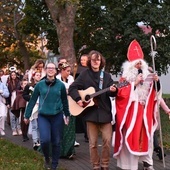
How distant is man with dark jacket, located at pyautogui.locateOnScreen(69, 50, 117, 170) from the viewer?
7.48 metres

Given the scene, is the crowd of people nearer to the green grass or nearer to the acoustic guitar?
the acoustic guitar

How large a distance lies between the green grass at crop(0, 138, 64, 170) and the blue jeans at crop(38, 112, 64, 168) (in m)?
0.42

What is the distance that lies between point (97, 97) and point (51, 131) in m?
1.03

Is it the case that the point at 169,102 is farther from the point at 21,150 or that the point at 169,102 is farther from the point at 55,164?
the point at 55,164

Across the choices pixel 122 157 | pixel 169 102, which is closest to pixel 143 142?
pixel 122 157

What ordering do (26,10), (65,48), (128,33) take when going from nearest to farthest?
(65,48)
(128,33)
(26,10)

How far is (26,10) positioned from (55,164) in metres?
16.1

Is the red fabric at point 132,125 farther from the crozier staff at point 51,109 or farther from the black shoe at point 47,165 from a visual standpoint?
the black shoe at point 47,165

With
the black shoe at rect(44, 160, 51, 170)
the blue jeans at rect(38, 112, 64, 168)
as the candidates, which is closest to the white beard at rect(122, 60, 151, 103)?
the blue jeans at rect(38, 112, 64, 168)

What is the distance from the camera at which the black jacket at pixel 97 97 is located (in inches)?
294

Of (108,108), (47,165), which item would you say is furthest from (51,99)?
(47,165)

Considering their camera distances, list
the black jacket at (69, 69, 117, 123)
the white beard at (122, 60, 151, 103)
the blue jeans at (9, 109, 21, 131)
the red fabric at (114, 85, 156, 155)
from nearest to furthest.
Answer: the black jacket at (69, 69, 117, 123) → the red fabric at (114, 85, 156, 155) → the white beard at (122, 60, 151, 103) → the blue jeans at (9, 109, 21, 131)

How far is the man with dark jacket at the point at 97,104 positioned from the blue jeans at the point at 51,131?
22.8 inches

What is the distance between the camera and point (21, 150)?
33.3ft
